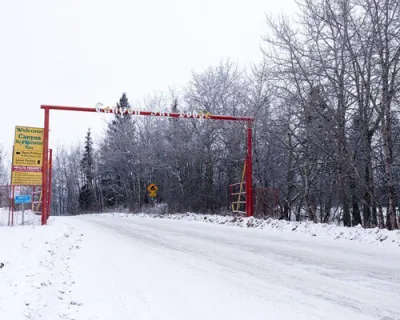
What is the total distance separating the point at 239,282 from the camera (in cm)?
614

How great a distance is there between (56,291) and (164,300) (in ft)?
5.20

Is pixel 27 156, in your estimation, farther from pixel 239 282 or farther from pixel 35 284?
pixel 239 282

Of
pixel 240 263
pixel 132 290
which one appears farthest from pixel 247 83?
pixel 132 290

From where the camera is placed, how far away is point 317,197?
22438 millimetres

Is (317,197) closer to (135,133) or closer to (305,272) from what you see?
(305,272)

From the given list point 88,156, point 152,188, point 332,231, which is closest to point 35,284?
point 332,231

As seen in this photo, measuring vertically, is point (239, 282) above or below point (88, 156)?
below

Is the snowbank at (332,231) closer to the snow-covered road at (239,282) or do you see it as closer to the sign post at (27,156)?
the snow-covered road at (239,282)

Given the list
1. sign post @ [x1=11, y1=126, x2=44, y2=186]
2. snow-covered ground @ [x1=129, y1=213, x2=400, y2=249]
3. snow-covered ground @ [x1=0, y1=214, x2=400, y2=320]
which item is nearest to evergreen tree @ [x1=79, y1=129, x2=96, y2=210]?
sign post @ [x1=11, y1=126, x2=44, y2=186]

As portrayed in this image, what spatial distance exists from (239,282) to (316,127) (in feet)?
34.7

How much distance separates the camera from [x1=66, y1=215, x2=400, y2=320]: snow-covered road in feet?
15.3

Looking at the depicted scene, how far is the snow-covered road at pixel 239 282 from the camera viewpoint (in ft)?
15.3

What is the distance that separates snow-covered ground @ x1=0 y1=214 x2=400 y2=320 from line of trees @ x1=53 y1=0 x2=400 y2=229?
5.51 meters

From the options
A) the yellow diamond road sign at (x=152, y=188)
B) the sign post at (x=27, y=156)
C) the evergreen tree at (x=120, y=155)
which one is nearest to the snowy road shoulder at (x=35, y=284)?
the sign post at (x=27, y=156)
